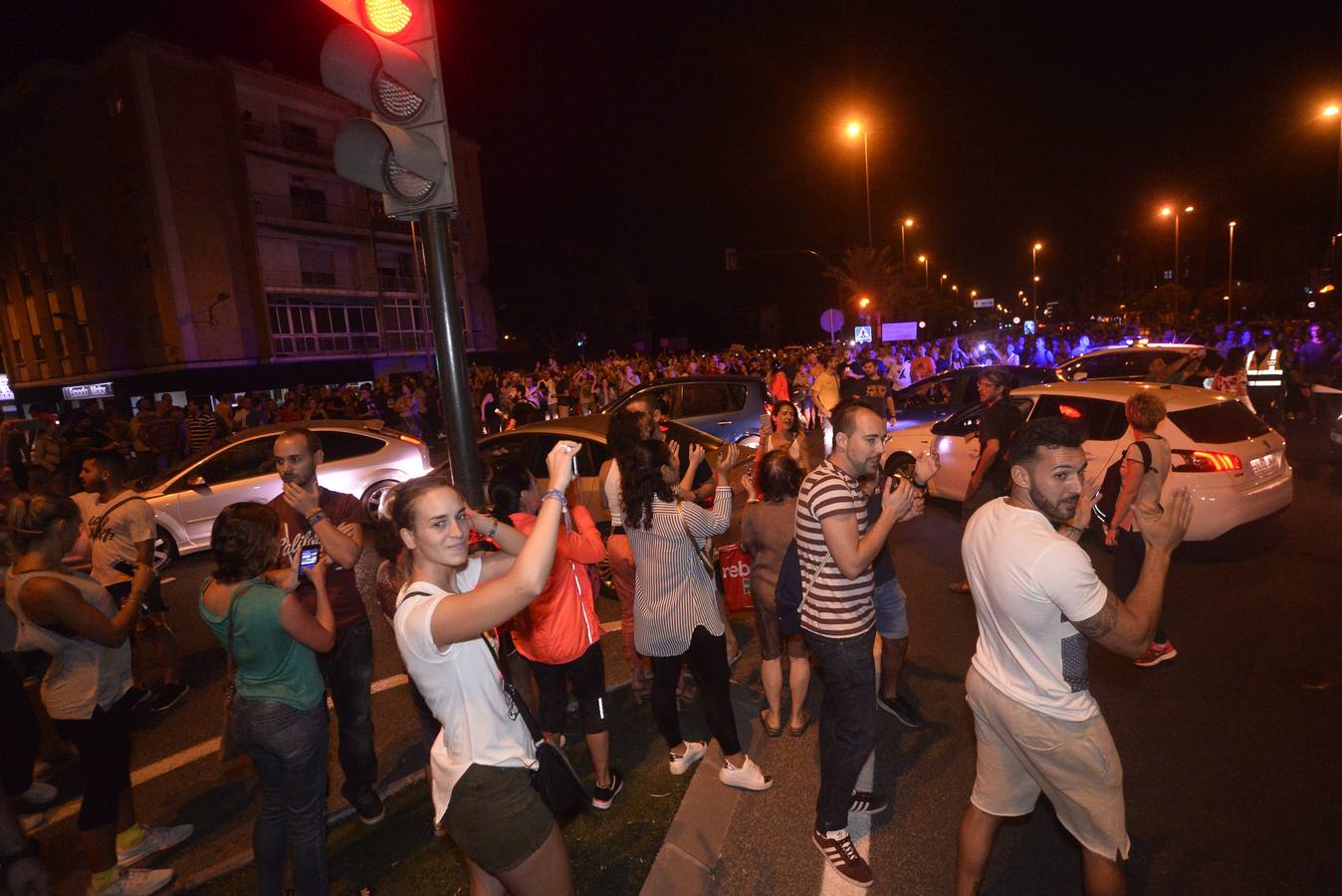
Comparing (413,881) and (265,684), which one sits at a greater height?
(265,684)

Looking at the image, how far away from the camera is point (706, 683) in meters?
3.42

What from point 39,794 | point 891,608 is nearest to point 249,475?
point 39,794

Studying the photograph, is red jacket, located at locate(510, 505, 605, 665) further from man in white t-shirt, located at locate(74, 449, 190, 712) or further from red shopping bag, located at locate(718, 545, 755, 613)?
man in white t-shirt, located at locate(74, 449, 190, 712)

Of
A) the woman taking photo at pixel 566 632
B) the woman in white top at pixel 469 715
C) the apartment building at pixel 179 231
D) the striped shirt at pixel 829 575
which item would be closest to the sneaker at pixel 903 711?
the striped shirt at pixel 829 575

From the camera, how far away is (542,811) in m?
2.20

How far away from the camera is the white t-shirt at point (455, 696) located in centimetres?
202

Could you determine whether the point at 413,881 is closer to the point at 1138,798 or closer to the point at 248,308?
the point at 1138,798

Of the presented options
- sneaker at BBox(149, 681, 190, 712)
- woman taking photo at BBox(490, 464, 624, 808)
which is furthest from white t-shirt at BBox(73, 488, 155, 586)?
woman taking photo at BBox(490, 464, 624, 808)

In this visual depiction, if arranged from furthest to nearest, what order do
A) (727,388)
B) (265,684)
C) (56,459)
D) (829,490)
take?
(56,459) → (727,388) → (829,490) → (265,684)

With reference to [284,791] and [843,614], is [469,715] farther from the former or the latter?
[843,614]

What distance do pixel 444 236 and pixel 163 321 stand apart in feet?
113

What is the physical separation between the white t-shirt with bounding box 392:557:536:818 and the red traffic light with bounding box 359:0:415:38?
1995mm

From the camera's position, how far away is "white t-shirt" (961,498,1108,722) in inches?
83.7

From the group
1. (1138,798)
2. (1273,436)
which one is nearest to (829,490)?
(1138,798)
